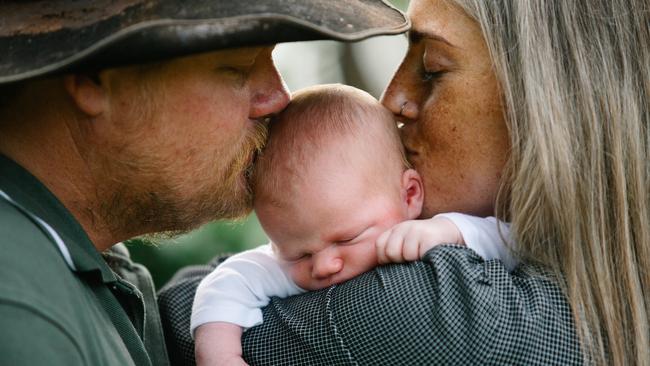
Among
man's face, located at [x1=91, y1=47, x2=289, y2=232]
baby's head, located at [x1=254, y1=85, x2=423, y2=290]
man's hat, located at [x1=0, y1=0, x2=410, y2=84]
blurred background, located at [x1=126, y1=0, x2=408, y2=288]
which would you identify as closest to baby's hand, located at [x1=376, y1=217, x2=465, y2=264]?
baby's head, located at [x1=254, y1=85, x2=423, y2=290]

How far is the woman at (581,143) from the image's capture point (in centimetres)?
240

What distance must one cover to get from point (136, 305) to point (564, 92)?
1347 millimetres

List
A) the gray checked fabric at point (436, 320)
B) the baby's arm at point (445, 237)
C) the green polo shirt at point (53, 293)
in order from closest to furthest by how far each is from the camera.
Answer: the green polo shirt at point (53, 293) → the gray checked fabric at point (436, 320) → the baby's arm at point (445, 237)

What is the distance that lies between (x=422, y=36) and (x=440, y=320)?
3.21 ft

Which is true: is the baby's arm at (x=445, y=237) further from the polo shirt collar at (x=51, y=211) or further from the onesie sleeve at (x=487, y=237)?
the polo shirt collar at (x=51, y=211)

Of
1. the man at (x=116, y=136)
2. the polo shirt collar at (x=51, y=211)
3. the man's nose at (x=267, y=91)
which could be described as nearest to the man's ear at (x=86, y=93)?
the man at (x=116, y=136)

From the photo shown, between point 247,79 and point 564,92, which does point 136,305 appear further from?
point 564,92

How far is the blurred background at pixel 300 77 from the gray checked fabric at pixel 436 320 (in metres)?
4.18

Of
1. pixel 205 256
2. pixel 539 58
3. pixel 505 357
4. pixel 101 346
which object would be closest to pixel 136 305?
pixel 101 346

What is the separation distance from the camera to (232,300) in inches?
104

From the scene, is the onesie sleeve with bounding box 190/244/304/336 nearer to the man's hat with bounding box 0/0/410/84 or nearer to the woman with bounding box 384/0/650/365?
the woman with bounding box 384/0/650/365

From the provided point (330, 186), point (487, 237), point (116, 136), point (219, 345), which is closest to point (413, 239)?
point (487, 237)

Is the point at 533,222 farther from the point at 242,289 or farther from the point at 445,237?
the point at 242,289

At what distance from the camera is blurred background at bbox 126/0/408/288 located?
6562mm
